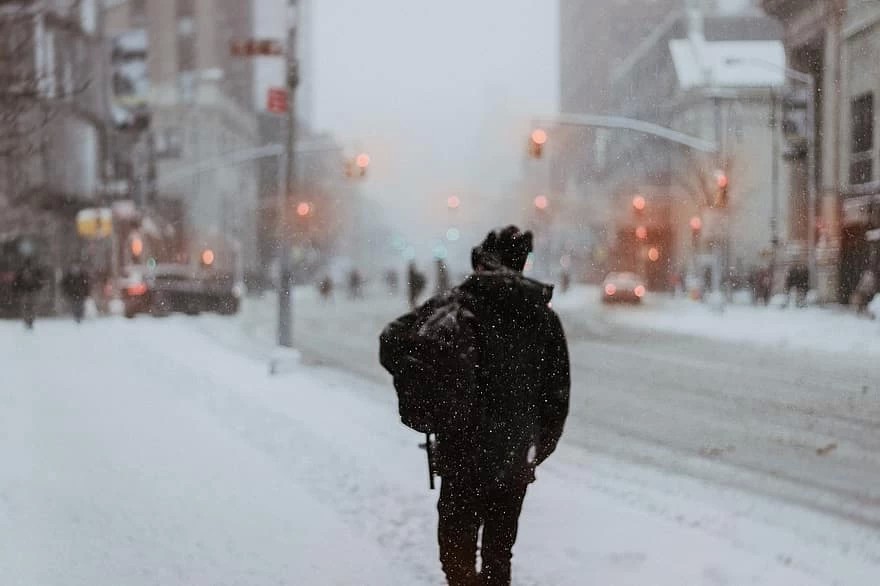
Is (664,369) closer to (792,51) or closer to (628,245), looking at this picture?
(792,51)

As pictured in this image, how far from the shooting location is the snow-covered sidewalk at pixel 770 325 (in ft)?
70.5

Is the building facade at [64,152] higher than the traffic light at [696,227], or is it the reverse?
the building facade at [64,152]

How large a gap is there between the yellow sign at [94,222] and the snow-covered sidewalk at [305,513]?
1212 inches

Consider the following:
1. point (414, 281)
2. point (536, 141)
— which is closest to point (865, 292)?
point (536, 141)

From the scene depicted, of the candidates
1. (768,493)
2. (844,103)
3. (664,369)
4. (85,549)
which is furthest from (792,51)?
Answer: (85,549)

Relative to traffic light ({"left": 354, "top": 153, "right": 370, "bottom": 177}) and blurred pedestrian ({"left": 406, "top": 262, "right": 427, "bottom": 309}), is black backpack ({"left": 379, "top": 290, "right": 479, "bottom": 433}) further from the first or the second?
blurred pedestrian ({"left": 406, "top": 262, "right": 427, "bottom": 309})

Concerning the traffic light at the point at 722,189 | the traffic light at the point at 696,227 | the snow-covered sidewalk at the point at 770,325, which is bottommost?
the snow-covered sidewalk at the point at 770,325

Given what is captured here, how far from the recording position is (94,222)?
41.2m

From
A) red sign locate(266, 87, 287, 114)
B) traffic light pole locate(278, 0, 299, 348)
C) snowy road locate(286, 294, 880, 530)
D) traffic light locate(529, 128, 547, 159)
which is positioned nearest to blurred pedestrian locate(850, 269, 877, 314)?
snowy road locate(286, 294, 880, 530)

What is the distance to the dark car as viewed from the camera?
2867cm

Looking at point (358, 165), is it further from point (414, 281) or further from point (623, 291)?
point (623, 291)

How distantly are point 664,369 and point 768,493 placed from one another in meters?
9.00

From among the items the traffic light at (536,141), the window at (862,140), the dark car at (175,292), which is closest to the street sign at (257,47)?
the traffic light at (536,141)

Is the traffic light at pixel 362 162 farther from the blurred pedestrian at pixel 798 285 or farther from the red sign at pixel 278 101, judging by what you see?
the blurred pedestrian at pixel 798 285
